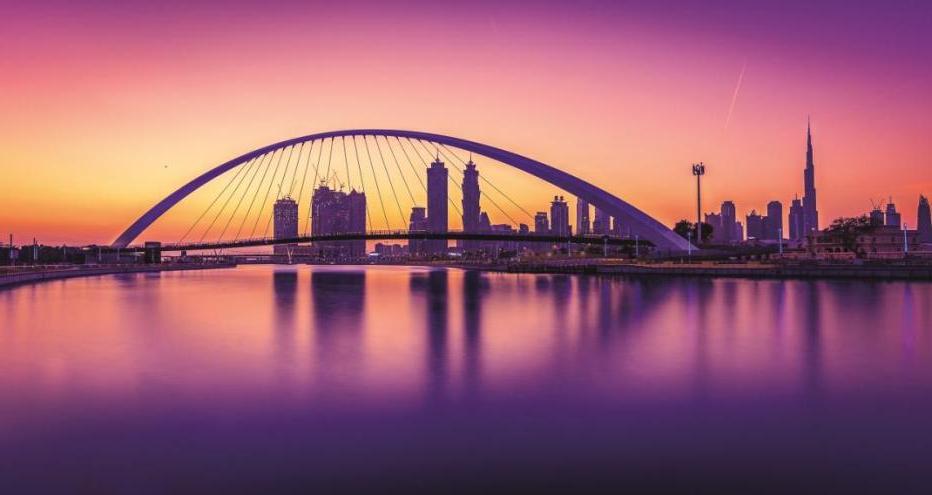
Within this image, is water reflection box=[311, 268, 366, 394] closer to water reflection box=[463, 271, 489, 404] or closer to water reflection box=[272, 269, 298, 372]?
water reflection box=[272, 269, 298, 372]

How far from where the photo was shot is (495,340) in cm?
1691

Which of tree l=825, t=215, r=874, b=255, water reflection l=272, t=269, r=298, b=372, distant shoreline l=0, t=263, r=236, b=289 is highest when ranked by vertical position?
tree l=825, t=215, r=874, b=255

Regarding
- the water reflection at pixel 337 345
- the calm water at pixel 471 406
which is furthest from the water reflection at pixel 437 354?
the water reflection at pixel 337 345

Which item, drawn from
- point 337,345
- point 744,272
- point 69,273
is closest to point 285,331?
point 337,345

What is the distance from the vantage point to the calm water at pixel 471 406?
6.34 m

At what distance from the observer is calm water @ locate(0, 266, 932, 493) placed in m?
6.34

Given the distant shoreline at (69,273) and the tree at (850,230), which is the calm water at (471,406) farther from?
the tree at (850,230)

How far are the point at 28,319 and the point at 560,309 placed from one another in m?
20.4

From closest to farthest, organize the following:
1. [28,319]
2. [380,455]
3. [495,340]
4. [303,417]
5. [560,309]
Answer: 1. [380,455]
2. [303,417]
3. [495,340]
4. [28,319]
5. [560,309]

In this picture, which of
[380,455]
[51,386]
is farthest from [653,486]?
[51,386]

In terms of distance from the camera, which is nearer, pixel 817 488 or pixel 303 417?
pixel 817 488

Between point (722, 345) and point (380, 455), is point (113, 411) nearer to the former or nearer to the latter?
point (380, 455)

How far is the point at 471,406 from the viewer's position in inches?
363

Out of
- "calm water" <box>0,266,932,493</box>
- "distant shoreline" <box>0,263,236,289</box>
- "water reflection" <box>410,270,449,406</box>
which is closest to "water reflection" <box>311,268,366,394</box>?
"calm water" <box>0,266,932,493</box>
